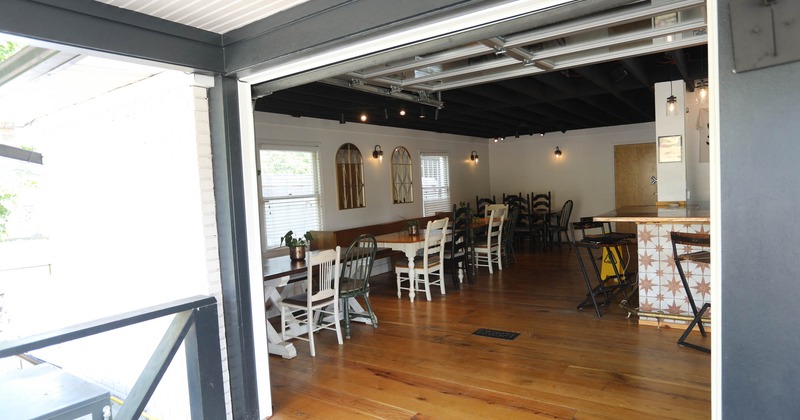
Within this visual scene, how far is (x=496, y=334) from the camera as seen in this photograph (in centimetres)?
427

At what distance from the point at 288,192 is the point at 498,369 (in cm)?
384

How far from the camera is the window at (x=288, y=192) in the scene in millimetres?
6090

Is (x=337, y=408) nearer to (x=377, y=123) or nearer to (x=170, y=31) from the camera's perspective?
(x=170, y=31)

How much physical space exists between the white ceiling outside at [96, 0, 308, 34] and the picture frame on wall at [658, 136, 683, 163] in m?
4.37

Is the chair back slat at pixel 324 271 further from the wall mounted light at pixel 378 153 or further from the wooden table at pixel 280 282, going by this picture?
the wall mounted light at pixel 378 153

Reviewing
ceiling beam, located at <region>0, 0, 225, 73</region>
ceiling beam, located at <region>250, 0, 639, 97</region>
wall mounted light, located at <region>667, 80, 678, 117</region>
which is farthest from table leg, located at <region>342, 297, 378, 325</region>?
wall mounted light, located at <region>667, 80, 678, 117</region>

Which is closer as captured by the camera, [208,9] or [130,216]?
[208,9]

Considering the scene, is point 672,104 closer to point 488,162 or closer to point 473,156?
point 473,156

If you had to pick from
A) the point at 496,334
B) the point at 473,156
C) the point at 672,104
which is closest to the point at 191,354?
the point at 496,334

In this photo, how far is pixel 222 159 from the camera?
9.15ft

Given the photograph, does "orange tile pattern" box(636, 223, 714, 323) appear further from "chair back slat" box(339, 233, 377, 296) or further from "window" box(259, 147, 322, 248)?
"window" box(259, 147, 322, 248)

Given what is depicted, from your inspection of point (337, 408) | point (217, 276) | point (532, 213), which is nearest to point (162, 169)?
point (217, 276)

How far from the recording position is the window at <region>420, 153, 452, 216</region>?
8914 millimetres

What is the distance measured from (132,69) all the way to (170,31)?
1.45 ft
